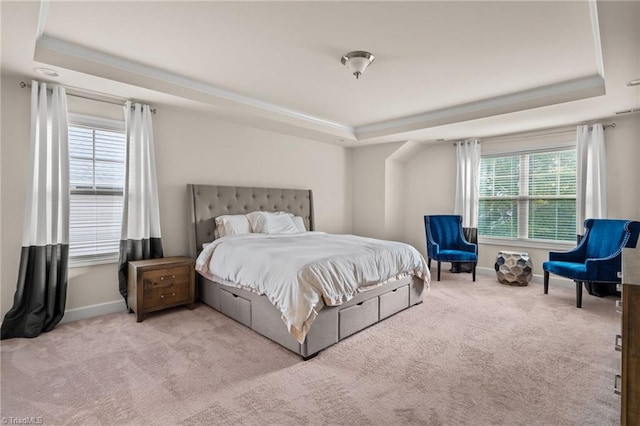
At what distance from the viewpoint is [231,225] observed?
4.07 metres

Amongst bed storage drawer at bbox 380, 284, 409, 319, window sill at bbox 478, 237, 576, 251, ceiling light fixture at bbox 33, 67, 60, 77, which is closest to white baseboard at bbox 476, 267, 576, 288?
window sill at bbox 478, 237, 576, 251

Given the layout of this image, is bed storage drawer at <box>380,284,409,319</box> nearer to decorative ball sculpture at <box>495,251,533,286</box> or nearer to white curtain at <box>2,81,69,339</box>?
decorative ball sculpture at <box>495,251,533,286</box>

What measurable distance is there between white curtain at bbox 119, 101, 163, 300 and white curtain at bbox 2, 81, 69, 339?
20.7 inches

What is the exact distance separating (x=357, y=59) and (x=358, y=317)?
7.67 ft

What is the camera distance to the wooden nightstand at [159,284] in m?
3.25

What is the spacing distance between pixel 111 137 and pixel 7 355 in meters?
2.25

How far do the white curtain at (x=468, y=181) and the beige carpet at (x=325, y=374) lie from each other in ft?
7.63

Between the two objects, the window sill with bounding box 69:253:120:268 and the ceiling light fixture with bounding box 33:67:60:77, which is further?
the window sill with bounding box 69:253:120:268

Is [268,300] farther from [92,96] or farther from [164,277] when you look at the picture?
[92,96]

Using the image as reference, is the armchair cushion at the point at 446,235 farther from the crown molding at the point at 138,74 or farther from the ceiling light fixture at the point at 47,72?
the ceiling light fixture at the point at 47,72

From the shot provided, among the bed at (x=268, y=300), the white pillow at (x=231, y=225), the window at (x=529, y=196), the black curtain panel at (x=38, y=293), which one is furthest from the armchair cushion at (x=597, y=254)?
the black curtain panel at (x=38, y=293)

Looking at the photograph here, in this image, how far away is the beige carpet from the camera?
6.11 ft

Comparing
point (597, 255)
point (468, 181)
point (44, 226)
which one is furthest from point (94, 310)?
point (597, 255)

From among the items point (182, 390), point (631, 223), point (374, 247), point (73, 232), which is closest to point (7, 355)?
point (73, 232)
